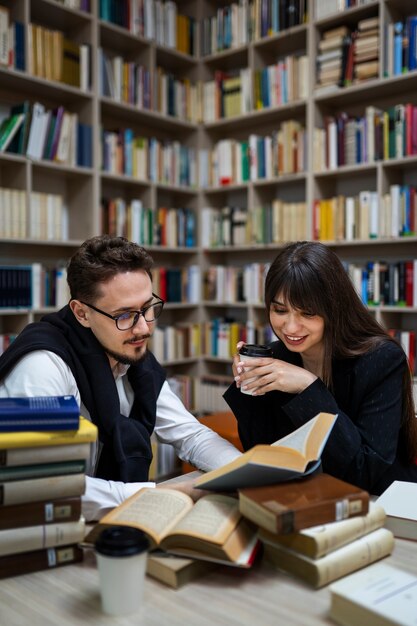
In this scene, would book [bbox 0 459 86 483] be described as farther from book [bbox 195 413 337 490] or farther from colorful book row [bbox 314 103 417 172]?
colorful book row [bbox 314 103 417 172]

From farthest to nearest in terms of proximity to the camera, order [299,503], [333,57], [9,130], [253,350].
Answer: [333,57] → [9,130] → [253,350] → [299,503]

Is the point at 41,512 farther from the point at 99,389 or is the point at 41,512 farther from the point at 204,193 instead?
the point at 204,193

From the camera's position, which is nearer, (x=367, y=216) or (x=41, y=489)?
(x=41, y=489)

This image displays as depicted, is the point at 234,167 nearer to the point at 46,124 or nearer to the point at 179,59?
the point at 179,59

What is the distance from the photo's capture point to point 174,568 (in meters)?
0.88

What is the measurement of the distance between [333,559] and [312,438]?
0.21 m

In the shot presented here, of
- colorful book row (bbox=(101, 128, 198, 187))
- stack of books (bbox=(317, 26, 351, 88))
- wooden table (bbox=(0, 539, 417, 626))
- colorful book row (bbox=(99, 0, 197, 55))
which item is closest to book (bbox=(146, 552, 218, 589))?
wooden table (bbox=(0, 539, 417, 626))

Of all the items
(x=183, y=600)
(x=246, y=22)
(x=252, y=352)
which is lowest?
(x=183, y=600)

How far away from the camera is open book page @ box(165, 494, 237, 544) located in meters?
0.90

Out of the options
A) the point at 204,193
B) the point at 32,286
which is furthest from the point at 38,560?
the point at 204,193

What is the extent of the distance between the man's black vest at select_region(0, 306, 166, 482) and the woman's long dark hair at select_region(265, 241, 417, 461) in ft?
1.59

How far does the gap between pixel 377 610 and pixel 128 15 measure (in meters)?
3.73

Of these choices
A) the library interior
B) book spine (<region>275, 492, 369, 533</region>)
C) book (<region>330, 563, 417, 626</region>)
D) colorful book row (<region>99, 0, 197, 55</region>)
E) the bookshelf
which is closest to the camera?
book (<region>330, 563, 417, 626</region>)

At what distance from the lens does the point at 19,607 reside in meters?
0.83
